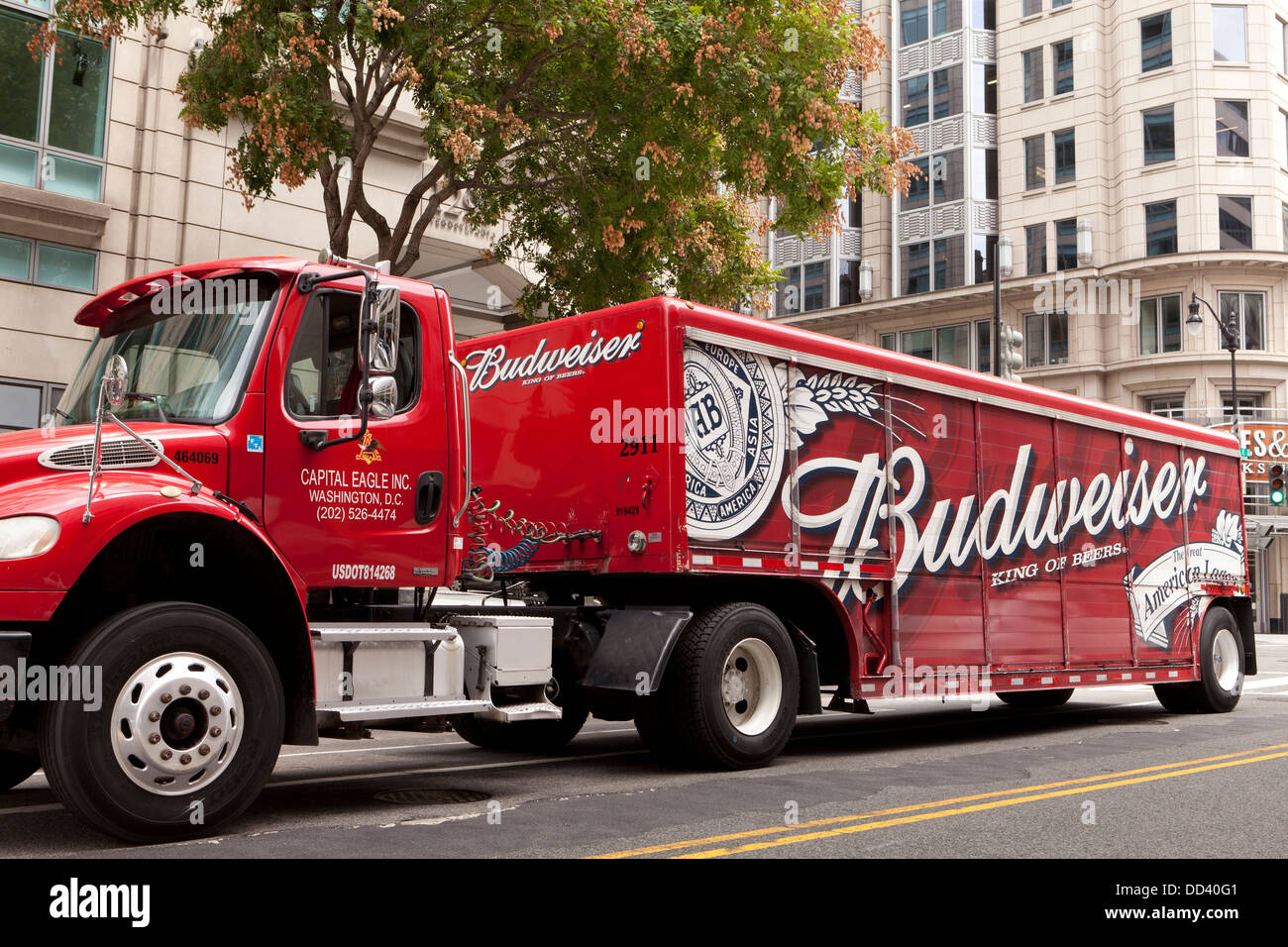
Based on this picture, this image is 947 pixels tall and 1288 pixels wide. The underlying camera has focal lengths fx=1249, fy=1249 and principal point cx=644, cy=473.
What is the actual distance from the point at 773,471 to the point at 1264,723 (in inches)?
292

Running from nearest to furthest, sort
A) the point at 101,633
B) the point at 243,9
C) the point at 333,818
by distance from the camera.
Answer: the point at 101,633
the point at 333,818
the point at 243,9

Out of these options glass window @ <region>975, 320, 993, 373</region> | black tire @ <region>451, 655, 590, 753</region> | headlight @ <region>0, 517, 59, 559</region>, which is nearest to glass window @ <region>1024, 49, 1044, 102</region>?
glass window @ <region>975, 320, 993, 373</region>

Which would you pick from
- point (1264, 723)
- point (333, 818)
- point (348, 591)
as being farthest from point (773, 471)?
point (1264, 723)

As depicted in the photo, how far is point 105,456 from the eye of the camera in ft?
20.3

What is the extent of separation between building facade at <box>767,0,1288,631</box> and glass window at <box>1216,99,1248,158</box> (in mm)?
69

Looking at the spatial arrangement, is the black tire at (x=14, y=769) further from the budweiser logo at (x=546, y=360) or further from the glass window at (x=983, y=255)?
the glass window at (x=983, y=255)

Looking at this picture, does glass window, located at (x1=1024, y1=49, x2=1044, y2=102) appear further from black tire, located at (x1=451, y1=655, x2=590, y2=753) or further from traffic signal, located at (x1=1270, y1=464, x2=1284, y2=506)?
black tire, located at (x1=451, y1=655, x2=590, y2=753)

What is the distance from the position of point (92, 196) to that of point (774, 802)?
15701mm

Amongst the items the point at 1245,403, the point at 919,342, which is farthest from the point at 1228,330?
the point at 919,342

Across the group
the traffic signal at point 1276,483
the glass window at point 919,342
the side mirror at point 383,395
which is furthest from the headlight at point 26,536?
the glass window at point 919,342

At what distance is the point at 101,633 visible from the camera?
5.69 metres

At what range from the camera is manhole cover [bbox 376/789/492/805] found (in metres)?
7.53

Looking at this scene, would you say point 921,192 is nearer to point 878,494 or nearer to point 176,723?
point 878,494
